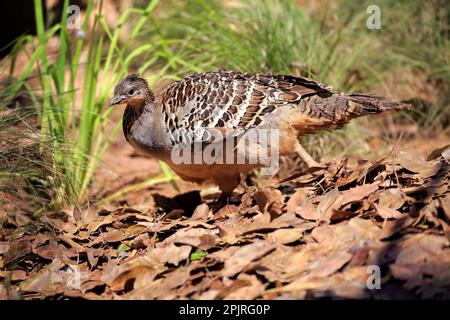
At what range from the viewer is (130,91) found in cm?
530

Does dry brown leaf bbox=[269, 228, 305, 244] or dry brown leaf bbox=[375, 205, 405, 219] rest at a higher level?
dry brown leaf bbox=[375, 205, 405, 219]

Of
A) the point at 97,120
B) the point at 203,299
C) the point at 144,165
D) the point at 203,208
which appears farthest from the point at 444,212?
A: the point at 144,165

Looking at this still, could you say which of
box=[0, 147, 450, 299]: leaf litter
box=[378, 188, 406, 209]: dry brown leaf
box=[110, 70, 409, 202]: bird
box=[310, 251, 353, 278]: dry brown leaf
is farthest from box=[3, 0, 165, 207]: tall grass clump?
box=[378, 188, 406, 209]: dry brown leaf

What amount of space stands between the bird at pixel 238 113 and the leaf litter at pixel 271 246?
1.37ft

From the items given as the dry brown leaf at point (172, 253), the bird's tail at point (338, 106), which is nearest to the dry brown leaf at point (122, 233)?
the dry brown leaf at point (172, 253)

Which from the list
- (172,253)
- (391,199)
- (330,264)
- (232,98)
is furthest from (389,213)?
(232,98)

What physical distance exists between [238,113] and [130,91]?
100 centimetres

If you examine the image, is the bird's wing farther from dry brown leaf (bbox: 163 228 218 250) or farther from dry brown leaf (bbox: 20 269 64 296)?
dry brown leaf (bbox: 20 269 64 296)

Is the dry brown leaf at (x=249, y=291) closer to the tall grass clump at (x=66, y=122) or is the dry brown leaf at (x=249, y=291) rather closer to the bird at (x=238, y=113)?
the bird at (x=238, y=113)

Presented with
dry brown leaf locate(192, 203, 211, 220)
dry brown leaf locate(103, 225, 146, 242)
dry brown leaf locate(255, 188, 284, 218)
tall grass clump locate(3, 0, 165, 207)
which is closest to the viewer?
dry brown leaf locate(255, 188, 284, 218)

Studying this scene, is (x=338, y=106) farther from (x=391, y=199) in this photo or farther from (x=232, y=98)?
(x=391, y=199)

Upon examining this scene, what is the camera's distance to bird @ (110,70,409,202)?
4957mm

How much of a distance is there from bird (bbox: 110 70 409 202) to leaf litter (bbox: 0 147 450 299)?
0.42 meters
